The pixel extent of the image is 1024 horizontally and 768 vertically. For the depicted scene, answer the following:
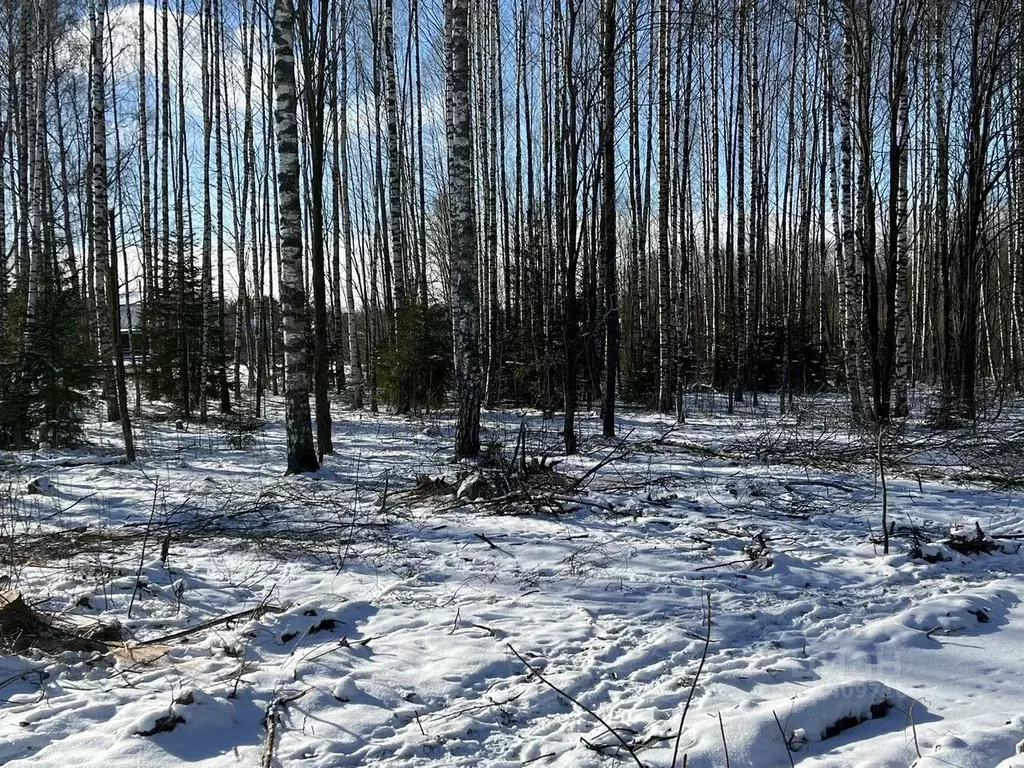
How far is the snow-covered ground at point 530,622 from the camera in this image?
247 centimetres

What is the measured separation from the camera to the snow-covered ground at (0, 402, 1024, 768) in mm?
2469

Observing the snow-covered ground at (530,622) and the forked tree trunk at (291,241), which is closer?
the snow-covered ground at (530,622)

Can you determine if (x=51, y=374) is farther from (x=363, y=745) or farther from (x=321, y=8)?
(x=363, y=745)

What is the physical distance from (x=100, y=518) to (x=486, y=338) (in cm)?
1086

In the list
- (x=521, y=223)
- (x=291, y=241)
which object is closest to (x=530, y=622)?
(x=291, y=241)

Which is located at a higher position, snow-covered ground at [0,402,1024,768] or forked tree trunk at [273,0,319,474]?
forked tree trunk at [273,0,319,474]

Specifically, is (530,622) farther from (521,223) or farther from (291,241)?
(521,223)

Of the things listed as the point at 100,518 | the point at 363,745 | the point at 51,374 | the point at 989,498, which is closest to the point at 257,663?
the point at 363,745

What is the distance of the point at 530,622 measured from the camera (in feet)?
11.6

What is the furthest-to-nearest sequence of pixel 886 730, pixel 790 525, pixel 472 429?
pixel 472 429
pixel 790 525
pixel 886 730

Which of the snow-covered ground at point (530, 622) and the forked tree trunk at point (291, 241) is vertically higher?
the forked tree trunk at point (291, 241)

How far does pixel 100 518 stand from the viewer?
5949mm

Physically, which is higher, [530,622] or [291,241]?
[291,241]

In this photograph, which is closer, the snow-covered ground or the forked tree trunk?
the snow-covered ground
